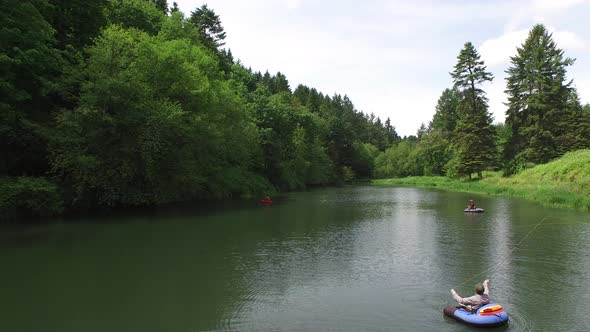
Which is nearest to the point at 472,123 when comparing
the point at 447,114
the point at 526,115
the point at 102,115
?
the point at 526,115

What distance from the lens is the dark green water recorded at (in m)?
12.1

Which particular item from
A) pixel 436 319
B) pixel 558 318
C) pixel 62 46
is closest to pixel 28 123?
pixel 62 46

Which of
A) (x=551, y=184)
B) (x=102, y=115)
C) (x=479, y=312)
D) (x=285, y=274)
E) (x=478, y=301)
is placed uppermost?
(x=102, y=115)

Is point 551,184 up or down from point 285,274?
up

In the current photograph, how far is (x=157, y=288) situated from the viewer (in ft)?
48.8

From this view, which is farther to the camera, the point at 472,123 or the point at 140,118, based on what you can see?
the point at 472,123

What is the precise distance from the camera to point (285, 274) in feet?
54.8

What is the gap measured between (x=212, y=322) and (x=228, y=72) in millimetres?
68270

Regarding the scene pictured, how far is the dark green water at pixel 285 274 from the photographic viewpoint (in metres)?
12.1

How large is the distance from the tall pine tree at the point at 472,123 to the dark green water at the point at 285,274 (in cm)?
3441

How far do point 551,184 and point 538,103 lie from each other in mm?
19192

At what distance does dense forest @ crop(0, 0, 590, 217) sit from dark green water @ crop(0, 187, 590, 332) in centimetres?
492

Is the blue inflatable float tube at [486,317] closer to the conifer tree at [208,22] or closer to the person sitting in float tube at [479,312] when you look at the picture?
the person sitting in float tube at [479,312]

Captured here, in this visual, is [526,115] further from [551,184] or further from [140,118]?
[140,118]
